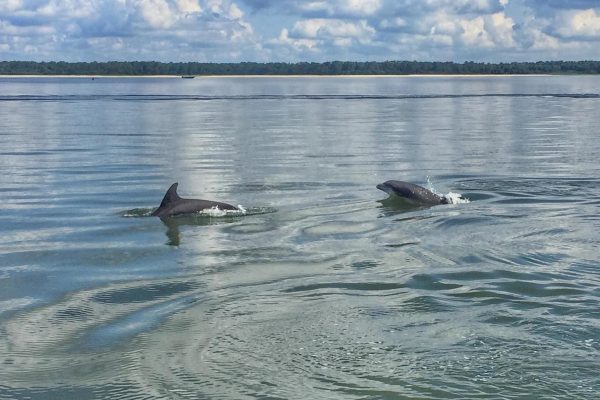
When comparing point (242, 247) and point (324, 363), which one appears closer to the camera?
point (324, 363)

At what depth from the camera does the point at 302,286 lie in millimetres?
13719

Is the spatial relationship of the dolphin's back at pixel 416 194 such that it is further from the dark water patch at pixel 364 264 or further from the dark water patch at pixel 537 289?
the dark water patch at pixel 537 289

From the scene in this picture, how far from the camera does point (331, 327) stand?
11.5 m

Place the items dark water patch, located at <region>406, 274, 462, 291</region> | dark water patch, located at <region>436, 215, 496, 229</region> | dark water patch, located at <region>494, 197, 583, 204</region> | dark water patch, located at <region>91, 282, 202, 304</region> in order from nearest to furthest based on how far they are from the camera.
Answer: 1. dark water patch, located at <region>91, 282, 202, 304</region>
2. dark water patch, located at <region>406, 274, 462, 291</region>
3. dark water patch, located at <region>436, 215, 496, 229</region>
4. dark water patch, located at <region>494, 197, 583, 204</region>

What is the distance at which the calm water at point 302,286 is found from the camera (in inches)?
388

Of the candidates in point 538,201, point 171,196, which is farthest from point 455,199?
point 171,196

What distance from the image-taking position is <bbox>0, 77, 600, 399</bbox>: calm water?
32.4 feet

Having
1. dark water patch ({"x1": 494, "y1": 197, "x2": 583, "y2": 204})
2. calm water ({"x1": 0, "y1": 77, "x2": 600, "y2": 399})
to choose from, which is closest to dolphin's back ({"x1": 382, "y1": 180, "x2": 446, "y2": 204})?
calm water ({"x1": 0, "y1": 77, "x2": 600, "y2": 399})

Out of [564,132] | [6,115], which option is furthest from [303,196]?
[6,115]

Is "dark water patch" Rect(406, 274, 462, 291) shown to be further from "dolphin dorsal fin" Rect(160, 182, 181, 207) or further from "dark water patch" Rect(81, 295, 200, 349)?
"dolphin dorsal fin" Rect(160, 182, 181, 207)

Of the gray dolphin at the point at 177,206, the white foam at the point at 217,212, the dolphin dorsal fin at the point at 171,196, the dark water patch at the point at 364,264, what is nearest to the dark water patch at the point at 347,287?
the dark water patch at the point at 364,264

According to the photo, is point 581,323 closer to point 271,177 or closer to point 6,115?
point 271,177

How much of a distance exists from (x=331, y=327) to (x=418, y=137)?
34587 millimetres

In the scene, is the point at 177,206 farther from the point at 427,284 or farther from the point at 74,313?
the point at 427,284
